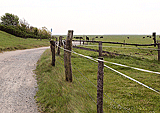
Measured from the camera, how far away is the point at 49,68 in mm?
9258

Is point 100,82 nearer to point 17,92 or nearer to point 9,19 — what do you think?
point 17,92

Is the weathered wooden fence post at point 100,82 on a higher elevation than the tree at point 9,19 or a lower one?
lower

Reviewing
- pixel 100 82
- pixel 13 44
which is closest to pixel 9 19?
pixel 13 44

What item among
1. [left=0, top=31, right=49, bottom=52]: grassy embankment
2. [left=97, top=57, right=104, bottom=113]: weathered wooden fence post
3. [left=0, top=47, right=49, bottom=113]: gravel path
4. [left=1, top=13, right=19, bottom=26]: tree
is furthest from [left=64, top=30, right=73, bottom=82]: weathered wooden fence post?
[left=1, top=13, right=19, bottom=26]: tree

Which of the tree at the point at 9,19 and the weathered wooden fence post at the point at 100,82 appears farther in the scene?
the tree at the point at 9,19

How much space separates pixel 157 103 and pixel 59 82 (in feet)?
13.1

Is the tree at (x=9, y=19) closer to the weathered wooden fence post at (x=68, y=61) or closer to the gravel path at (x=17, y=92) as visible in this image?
the gravel path at (x=17, y=92)

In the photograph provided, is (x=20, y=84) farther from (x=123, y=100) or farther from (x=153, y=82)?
(x=153, y=82)

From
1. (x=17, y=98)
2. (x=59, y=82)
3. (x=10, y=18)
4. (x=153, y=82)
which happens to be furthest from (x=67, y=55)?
(x=10, y=18)

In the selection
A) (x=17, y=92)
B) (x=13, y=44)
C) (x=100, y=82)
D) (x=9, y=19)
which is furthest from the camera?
(x=9, y=19)

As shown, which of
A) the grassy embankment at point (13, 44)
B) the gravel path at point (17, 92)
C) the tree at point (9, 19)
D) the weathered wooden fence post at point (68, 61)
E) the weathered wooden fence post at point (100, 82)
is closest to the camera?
the weathered wooden fence post at point (100, 82)

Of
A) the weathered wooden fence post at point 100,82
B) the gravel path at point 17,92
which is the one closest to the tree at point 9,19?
the gravel path at point 17,92

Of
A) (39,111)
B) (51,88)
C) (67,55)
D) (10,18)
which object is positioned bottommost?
(39,111)

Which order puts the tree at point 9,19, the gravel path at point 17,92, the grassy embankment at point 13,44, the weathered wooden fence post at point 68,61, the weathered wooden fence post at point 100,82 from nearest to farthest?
the weathered wooden fence post at point 100,82 < the gravel path at point 17,92 < the weathered wooden fence post at point 68,61 < the grassy embankment at point 13,44 < the tree at point 9,19
